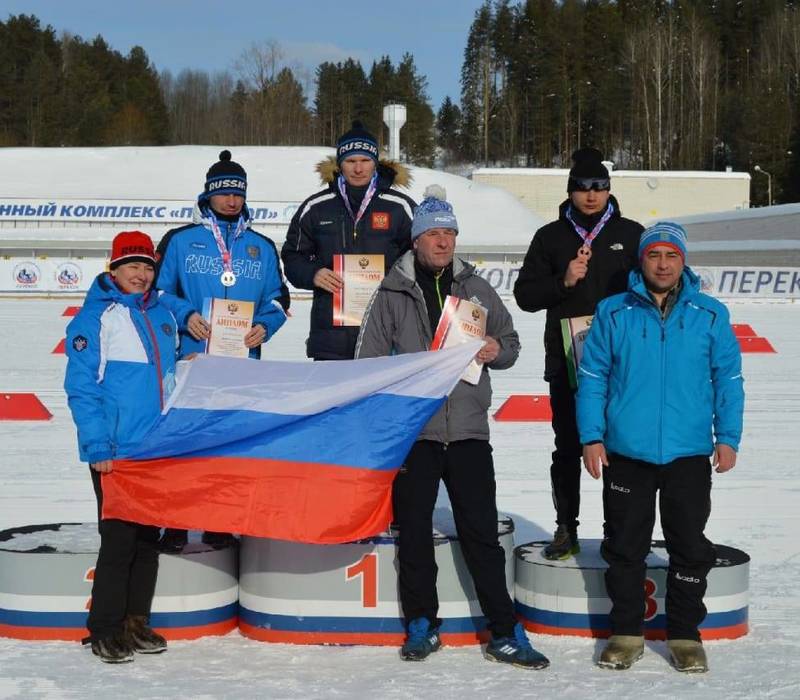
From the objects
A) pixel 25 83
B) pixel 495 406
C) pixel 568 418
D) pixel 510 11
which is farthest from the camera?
pixel 510 11

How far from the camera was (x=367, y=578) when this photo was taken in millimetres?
5027

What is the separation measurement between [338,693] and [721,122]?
77.4m

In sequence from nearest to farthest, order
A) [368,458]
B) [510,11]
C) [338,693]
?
[338,693] → [368,458] → [510,11]

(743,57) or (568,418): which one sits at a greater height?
(743,57)

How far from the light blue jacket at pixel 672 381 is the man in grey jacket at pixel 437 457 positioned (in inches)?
19.3

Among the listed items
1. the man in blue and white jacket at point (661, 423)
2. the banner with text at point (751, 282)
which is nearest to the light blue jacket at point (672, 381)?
the man in blue and white jacket at point (661, 423)

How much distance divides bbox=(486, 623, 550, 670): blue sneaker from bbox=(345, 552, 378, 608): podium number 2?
0.54m

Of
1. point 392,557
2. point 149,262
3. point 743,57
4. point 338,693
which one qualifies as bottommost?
point 338,693

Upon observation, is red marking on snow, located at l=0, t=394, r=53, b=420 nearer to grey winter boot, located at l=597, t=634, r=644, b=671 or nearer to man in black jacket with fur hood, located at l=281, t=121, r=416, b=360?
man in black jacket with fur hood, located at l=281, t=121, r=416, b=360

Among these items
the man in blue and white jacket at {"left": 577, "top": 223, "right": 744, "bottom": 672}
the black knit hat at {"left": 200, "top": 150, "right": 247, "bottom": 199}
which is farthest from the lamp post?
the man in blue and white jacket at {"left": 577, "top": 223, "right": 744, "bottom": 672}

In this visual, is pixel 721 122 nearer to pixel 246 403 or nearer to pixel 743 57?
pixel 743 57

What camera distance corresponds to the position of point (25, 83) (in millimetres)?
82875

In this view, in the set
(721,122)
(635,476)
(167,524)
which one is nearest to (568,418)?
(635,476)

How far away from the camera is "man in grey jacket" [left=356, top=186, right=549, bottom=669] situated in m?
4.84
